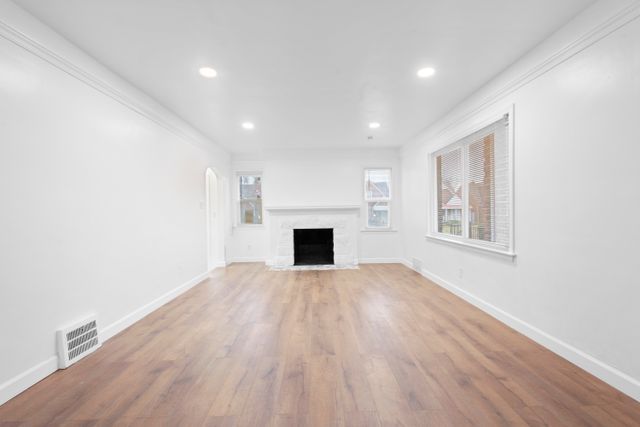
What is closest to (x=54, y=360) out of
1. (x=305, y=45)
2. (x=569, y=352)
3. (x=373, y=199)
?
(x=305, y=45)

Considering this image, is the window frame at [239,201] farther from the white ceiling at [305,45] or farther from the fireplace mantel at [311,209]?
the white ceiling at [305,45]

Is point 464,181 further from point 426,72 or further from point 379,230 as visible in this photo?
point 379,230

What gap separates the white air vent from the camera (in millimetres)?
2156

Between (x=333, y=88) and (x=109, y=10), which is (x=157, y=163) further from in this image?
(x=333, y=88)

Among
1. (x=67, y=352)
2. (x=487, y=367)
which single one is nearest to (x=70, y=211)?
(x=67, y=352)

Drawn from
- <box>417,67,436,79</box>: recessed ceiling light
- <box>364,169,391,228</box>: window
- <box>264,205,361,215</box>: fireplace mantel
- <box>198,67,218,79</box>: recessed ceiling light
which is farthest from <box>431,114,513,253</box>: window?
<box>198,67,218,79</box>: recessed ceiling light

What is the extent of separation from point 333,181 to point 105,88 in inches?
175

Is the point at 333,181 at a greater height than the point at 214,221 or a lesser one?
greater

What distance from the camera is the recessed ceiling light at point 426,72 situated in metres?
2.83

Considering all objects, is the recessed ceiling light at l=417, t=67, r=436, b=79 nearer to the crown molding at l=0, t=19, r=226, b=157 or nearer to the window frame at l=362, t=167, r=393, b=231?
the crown molding at l=0, t=19, r=226, b=157

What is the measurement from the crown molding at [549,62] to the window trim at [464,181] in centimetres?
14

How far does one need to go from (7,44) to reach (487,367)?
13.0ft

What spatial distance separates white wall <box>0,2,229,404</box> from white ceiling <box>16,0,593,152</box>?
0.29 meters

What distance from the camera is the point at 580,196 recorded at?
209 cm
